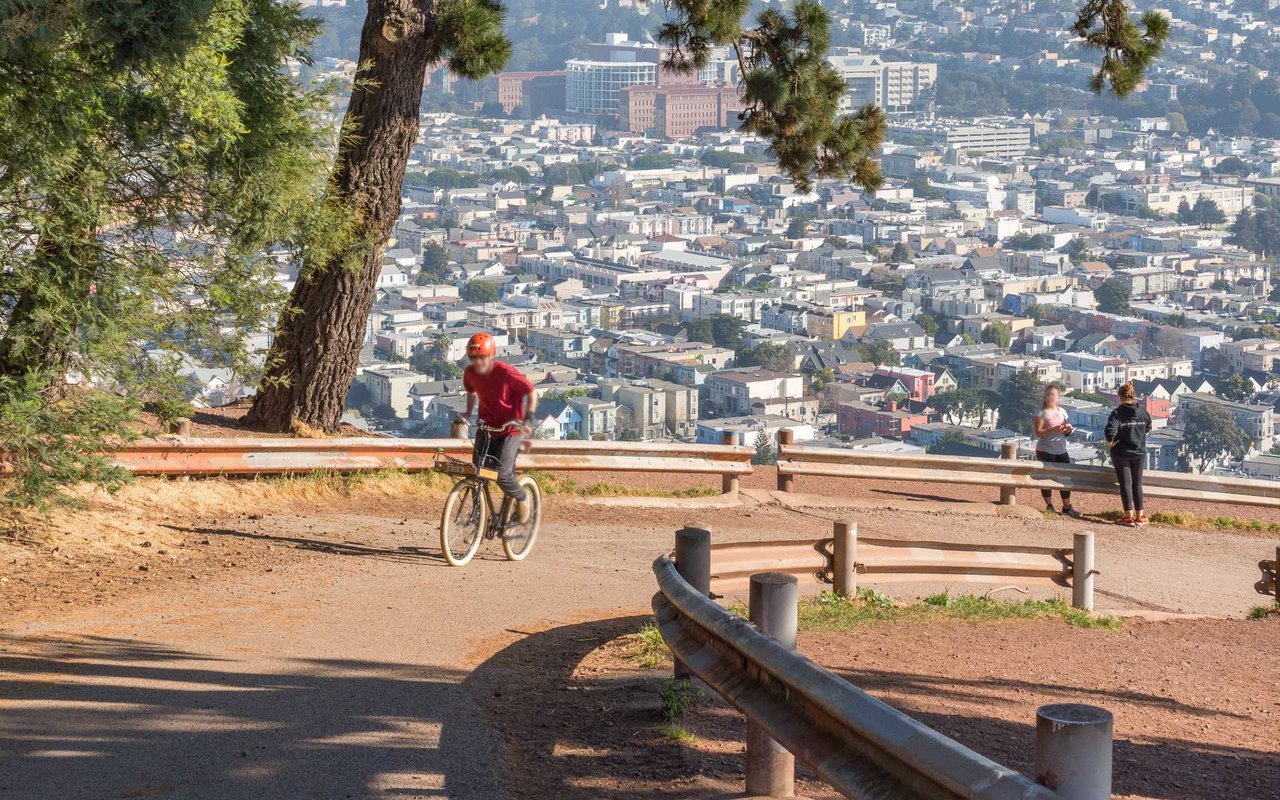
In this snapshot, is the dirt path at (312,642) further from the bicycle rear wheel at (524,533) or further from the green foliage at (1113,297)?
the green foliage at (1113,297)

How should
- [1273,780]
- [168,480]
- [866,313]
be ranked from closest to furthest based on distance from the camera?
1. [1273,780]
2. [168,480]
3. [866,313]

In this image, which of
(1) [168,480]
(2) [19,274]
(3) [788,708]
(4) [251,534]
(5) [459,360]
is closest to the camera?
(3) [788,708]

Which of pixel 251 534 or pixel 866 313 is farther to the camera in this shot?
pixel 866 313

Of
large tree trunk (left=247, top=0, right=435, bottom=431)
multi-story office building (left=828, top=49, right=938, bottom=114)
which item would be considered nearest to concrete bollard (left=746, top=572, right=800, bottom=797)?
large tree trunk (left=247, top=0, right=435, bottom=431)

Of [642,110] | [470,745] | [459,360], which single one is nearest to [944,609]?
[470,745]

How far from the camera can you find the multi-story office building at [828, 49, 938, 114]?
163m

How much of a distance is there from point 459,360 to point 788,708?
5262 cm

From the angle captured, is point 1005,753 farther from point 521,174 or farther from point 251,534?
point 521,174

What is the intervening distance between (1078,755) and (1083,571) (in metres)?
6.42

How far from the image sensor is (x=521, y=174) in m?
137

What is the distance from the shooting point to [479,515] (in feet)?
31.8

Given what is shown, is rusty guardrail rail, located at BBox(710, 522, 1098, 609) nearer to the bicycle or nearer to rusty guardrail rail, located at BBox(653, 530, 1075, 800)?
the bicycle

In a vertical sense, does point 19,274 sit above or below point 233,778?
above

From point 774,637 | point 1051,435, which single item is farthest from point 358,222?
point 774,637
